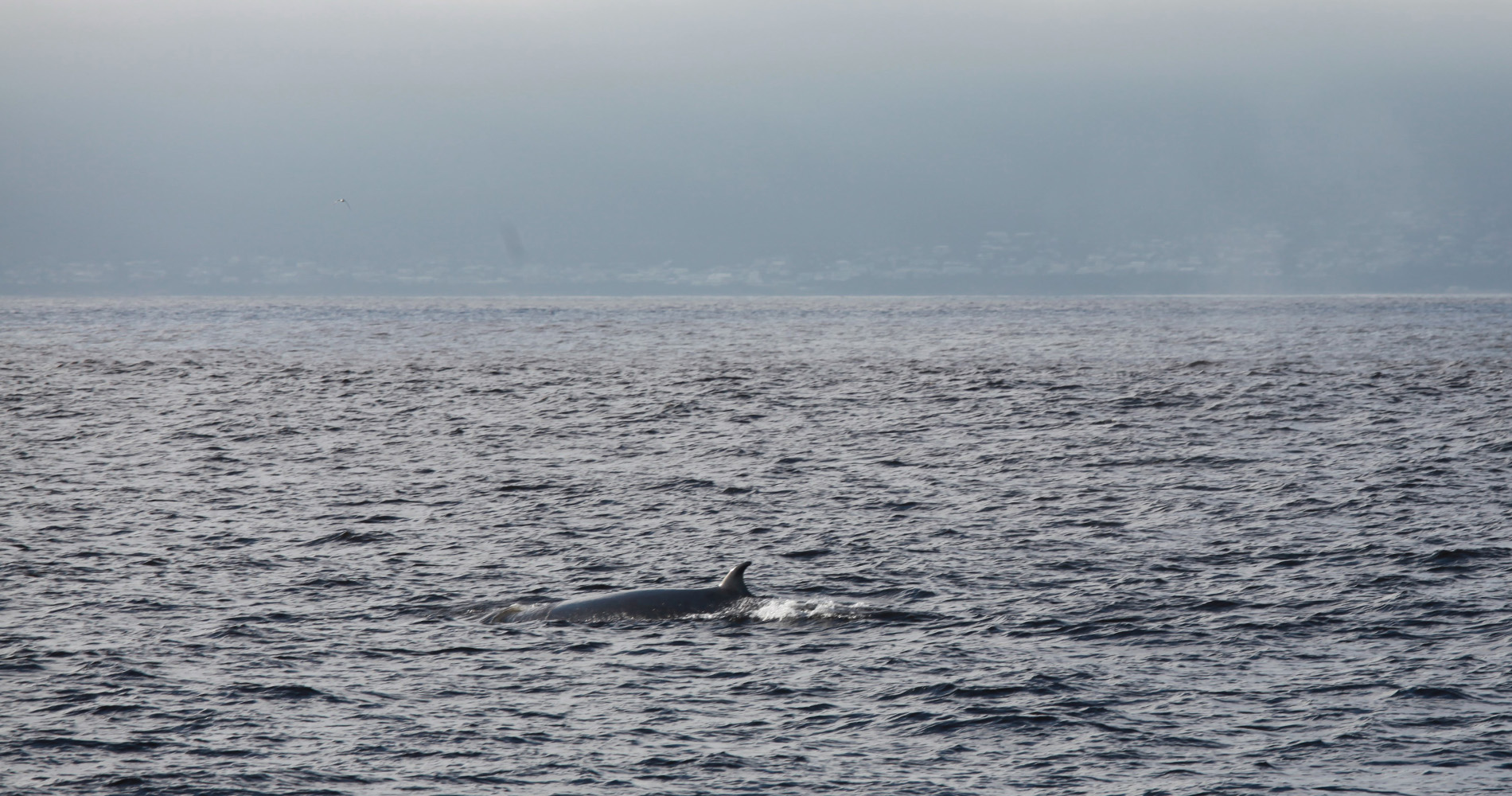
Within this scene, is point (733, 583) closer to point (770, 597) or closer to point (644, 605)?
point (770, 597)

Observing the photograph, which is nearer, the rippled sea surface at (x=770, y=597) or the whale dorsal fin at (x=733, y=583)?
the rippled sea surface at (x=770, y=597)

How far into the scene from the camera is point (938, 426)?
145 feet

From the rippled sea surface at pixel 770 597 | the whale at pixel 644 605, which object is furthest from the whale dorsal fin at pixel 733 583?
the rippled sea surface at pixel 770 597

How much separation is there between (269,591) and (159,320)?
473 feet

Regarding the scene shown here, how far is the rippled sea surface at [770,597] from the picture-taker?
44.8ft

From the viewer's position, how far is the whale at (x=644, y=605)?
18891 millimetres

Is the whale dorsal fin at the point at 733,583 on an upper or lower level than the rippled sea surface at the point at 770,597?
upper

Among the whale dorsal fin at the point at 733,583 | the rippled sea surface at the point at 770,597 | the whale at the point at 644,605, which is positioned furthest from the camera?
the whale dorsal fin at the point at 733,583

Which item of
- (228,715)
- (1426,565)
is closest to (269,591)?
(228,715)

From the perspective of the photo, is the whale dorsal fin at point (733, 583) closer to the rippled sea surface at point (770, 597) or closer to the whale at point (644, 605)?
the whale at point (644, 605)

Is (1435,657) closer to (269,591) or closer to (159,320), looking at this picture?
(269,591)

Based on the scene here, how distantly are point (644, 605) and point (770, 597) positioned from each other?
6.40ft

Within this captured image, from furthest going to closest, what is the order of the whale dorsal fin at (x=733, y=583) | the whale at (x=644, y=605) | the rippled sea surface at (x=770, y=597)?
1. the whale dorsal fin at (x=733, y=583)
2. the whale at (x=644, y=605)
3. the rippled sea surface at (x=770, y=597)

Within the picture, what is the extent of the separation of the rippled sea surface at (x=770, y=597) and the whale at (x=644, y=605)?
1.22 ft
